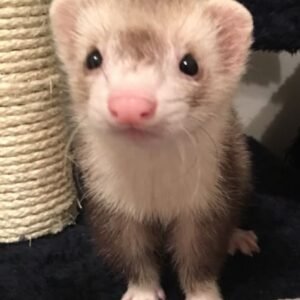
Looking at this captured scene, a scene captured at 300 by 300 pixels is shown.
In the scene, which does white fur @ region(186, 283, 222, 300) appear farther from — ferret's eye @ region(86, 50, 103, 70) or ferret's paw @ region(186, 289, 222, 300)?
ferret's eye @ region(86, 50, 103, 70)

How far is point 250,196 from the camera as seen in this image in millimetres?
1361

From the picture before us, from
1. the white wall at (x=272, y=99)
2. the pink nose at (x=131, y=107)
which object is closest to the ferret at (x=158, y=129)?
the pink nose at (x=131, y=107)

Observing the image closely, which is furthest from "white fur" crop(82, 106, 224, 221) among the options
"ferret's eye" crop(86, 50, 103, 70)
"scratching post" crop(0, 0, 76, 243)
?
"scratching post" crop(0, 0, 76, 243)

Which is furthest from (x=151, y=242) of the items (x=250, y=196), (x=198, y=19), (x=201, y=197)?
(x=198, y=19)

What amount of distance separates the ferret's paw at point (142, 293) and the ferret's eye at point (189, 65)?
1.34ft

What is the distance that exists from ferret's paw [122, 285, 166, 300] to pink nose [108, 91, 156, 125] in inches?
16.5

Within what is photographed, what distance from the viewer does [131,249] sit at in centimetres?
116

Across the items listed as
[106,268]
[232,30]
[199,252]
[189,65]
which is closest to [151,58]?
[189,65]

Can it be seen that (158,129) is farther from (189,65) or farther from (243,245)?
(243,245)

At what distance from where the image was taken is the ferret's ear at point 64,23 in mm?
1042

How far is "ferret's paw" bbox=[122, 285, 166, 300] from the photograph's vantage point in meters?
1.18

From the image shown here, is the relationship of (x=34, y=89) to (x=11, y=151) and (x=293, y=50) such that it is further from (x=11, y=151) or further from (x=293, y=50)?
(x=293, y=50)

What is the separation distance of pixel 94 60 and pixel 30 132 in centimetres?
38

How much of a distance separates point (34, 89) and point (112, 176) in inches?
11.1
